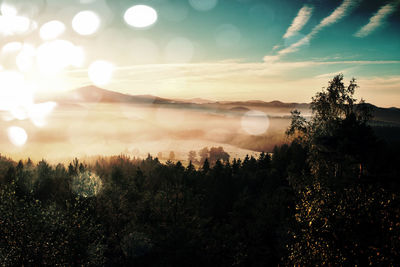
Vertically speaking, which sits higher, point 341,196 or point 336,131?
point 336,131

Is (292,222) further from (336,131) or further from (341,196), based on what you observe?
(341,196)

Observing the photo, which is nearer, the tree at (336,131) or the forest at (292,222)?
the forest at (292,222)

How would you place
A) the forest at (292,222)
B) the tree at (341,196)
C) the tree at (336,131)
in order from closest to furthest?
1. the tree at (341,196)
2. the forest at (292,222)
3. the tree at (336,131)

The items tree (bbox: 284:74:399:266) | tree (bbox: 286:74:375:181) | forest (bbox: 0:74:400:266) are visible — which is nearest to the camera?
tree (bbox: 284:74:399:266)

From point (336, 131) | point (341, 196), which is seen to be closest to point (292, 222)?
point (336, 131)

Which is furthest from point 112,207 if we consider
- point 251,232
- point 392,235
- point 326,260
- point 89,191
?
point 392,235

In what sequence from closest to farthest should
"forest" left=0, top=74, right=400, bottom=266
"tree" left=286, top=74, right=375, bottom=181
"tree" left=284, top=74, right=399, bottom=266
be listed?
"tree" left=284, top=74, right=399, bottom=266 → "forest" left=0, top=74, right=400, bottom=266 → "tree" left=286, top=74, right=375, bottom=181

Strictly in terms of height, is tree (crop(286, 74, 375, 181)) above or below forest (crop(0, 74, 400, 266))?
above

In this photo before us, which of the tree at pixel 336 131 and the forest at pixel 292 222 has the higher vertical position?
the tree at pixel 336 131

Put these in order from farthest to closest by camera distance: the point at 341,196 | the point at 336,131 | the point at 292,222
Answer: the point at 292,222 < the point at 336,131 < the point at 341,196

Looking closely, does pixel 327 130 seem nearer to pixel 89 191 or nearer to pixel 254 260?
pixel 254 260

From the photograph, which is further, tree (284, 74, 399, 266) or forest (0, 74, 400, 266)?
forest (0, 74, 400, 266)

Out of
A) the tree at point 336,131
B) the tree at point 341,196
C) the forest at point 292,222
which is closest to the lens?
the tree at point 341,196

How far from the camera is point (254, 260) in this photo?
4097cm
